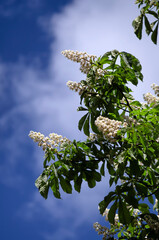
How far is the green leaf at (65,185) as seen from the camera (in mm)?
4820

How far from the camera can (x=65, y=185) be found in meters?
4.84

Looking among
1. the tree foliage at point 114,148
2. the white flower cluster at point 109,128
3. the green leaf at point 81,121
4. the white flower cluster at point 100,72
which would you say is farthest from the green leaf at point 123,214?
the white flower cluster at point 100,72

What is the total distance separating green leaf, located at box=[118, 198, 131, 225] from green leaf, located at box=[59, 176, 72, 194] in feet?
2.49

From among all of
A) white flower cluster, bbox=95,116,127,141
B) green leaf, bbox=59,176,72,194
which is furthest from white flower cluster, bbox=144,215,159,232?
white flower cluster, bbox=95,116,127,141

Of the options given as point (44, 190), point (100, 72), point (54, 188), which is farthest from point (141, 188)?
point (100, 72)

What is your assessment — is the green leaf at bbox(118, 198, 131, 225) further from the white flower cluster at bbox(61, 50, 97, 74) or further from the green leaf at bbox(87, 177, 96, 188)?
the white flower cluster at bbox(61, 50, 97, 74)

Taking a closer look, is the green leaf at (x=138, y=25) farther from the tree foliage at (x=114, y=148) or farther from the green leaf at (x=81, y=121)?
the green leaf at (x=81, y=121)

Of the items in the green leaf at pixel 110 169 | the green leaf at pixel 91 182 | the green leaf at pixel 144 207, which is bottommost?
the green leaf at pixel 144 207

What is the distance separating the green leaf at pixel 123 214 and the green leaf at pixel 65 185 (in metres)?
0.76

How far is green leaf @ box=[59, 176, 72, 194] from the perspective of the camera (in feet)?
15.8

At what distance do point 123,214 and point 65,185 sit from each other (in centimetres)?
93

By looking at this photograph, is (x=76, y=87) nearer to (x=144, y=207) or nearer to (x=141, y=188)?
(x=141, y=188)

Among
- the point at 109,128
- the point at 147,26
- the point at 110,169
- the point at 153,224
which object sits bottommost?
the point at 153,224

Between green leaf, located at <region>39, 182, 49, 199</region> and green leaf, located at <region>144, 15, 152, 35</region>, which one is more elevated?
green leaf, located at <region>144, 15, 152, 35</region>
